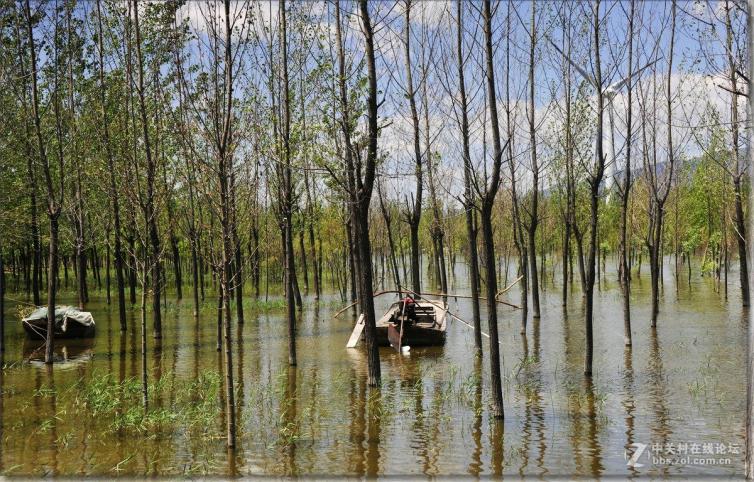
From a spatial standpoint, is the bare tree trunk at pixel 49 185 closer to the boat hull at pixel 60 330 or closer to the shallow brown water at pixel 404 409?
the shallow brown water at pixel 404 409

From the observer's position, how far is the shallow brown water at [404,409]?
820 cm

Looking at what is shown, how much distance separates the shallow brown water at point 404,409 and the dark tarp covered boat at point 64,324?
0.51 metres

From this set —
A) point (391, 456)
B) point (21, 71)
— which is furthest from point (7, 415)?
point (21, 71)

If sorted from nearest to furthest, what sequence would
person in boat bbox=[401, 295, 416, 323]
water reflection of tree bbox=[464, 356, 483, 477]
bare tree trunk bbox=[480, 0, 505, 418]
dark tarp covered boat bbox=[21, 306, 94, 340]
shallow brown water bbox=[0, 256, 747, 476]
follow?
water reflection of tree bbox=[464, 356, 483, 477], shallow brown water bbox=[0, 256, 747, 476], bare tree trunk bbox=[480, 0, 505, 418], person in boat bbox=[401, 295, 416, 323], dark tarp covered boat bbox=[21, 306, 94, 340]

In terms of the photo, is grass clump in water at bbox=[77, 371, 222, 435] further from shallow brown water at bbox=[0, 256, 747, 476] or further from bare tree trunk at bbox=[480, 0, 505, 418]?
bare tree trunk at bbox=[480, 0, 505, 418]

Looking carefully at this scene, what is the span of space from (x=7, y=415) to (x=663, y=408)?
9.67 meters

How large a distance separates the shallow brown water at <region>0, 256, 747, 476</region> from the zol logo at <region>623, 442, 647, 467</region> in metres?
0.07

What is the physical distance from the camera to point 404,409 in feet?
34.8

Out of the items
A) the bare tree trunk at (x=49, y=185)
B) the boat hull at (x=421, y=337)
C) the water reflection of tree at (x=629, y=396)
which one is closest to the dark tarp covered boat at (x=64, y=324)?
the bare tree trunk at (x=49, y=185)

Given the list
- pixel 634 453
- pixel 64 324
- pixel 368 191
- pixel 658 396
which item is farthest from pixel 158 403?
pixel 64 324

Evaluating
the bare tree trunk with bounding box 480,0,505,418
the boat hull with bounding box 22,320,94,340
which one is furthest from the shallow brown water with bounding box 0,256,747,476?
the bare tree trunk with bounding box 480,0,505,418

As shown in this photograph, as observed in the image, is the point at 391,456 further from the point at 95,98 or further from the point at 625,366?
the point at 95,98

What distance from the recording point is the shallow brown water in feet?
26.9

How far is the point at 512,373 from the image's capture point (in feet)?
44.5
